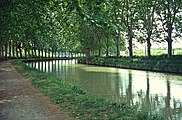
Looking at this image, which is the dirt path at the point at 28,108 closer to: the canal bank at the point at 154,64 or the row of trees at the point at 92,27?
the row of trees at the point at 92,27

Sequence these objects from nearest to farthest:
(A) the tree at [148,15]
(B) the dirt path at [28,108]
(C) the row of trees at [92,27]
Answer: (B) the dirt path at [28,108]
(C) the row of trees at [92,27]
(A) the tree at [148,15]

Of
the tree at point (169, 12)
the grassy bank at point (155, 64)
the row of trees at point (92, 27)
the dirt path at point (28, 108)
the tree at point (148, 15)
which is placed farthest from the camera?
the tree at point (148, 15)

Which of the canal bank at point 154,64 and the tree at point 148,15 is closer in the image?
the canal bank at point 154,64

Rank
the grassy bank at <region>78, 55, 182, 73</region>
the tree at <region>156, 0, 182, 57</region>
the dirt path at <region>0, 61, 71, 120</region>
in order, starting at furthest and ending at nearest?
the tree at <region>156, 0, 182, 57</region> → the grassy bank at <region>78, 55, 182, 73</region> → the dirt path at <region>0, 61, 71, 120</region>

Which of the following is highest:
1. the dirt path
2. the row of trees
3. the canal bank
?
the row of trees

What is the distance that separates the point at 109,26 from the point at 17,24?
62.8ft

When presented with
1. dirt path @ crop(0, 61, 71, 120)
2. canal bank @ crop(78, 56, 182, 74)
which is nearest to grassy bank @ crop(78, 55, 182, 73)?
canal bank @ crop(78, 56, 182, 74)

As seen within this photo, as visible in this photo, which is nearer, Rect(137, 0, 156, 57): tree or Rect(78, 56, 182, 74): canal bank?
Rect(78, 56, 182, 74): canal bank

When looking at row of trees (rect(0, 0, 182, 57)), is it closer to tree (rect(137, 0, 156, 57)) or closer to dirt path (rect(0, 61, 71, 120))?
tree (rect(137, 0, 156, 57))

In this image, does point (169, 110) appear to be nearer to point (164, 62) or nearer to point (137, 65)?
point (164, 62)

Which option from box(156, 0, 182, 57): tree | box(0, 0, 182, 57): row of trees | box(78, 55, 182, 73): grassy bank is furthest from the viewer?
box(156, 0, 182, 57): tree

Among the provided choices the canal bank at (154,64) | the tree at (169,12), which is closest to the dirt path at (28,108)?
the canal bank at (154,64)

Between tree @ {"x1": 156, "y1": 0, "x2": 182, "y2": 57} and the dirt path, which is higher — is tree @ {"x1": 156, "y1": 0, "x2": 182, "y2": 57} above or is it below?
above

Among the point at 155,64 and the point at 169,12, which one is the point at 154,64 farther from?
the point at 169,12
